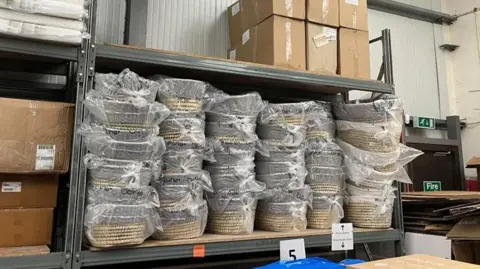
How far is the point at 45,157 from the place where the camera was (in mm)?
1276

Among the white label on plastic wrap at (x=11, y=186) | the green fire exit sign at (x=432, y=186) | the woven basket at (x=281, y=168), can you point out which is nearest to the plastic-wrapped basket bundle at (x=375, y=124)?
the woven basket at (x=281, y=168)

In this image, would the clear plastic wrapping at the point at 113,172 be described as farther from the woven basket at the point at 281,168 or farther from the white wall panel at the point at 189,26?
the white wall panel at the point at 189,26

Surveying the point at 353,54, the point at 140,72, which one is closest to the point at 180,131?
the point at 140,72

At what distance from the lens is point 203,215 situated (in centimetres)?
153

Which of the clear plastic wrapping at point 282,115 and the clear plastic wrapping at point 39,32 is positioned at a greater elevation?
the clear plastic wrapping at point 39,32

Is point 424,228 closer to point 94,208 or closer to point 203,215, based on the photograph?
point 203,215

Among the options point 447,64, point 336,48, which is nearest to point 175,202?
point 336,48

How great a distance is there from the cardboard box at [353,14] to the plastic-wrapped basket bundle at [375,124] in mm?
426

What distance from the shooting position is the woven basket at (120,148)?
1.30 m

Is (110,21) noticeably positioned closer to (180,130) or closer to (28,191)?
(180,130)

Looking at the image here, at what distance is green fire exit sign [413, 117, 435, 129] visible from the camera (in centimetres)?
320

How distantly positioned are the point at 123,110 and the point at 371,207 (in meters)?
1.23

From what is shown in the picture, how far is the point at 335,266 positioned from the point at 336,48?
3.67 feet

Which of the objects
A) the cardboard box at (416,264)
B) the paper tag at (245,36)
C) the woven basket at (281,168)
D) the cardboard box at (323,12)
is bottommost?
the cardboard box at (416,264)
